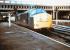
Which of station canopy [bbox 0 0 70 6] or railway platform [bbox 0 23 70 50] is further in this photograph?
station canopy [bbox 0 0 70 6]

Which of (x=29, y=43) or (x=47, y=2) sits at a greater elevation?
(x=47, y=2)

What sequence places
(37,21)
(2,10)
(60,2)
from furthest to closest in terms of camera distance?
(60,2) < (2,10) < (37,21)

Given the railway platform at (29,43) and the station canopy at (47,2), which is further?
the station canopy at (47,2)

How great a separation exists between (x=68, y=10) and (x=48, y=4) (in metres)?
13.0

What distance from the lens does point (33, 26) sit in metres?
25.3

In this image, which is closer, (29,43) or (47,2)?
(29,43)

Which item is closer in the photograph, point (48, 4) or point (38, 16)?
point (38, 16)

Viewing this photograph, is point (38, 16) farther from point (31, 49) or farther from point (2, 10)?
point (2, 10)

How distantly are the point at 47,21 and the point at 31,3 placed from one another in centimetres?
9596

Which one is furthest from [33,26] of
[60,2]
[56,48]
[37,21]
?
[60,2]

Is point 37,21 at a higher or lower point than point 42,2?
lower

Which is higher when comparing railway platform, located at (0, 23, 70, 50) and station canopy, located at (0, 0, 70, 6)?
station canopy, located at (0, 0, 70, 6)

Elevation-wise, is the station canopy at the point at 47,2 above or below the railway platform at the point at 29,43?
above

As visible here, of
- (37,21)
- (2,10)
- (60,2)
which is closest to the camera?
(37,21)
